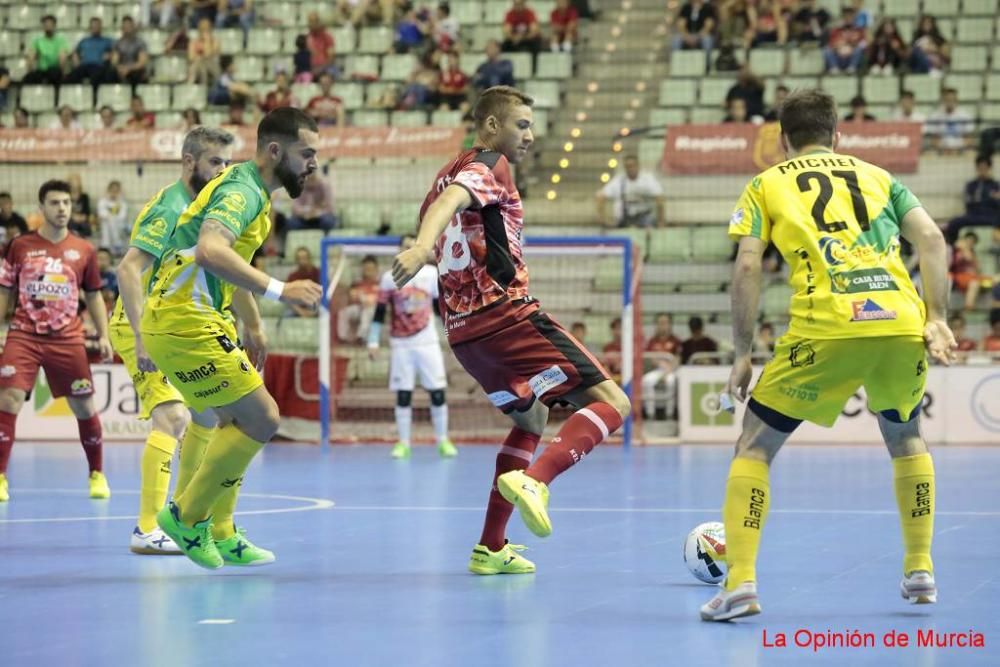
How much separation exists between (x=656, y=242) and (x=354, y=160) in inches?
185

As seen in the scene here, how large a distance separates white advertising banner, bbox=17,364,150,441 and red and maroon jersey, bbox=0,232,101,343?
6.89m

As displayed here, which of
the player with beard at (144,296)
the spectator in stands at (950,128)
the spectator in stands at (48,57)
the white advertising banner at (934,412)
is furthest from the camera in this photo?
the spectator in stands at (48,57)

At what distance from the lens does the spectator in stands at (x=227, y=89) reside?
2398cm

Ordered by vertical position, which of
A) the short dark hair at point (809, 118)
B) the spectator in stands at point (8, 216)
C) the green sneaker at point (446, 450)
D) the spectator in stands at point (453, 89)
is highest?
the spectator in stands at point (453, 89)

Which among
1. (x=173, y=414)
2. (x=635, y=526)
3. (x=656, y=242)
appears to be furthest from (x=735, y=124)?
(x=173, y=414)

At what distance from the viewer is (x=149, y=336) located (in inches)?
298

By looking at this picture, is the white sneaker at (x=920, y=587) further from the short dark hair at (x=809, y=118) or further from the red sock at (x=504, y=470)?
the red sock at (x=504, y=470)

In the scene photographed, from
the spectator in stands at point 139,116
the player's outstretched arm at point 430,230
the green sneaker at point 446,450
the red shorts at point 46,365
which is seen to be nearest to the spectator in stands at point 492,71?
the spectator in stands at point 139,116

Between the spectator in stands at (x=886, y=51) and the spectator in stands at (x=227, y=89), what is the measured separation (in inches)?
378

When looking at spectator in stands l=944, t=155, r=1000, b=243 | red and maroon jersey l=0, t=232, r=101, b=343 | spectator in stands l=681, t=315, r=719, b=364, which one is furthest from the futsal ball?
spectator in stands l=944, t=155, r=1000, b=243

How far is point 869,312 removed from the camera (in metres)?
5.96

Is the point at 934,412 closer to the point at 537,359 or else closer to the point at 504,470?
the point at 504,470

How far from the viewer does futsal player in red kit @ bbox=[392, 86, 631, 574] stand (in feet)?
23.8

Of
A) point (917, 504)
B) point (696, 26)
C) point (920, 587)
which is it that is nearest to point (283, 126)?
point (917, 504)
